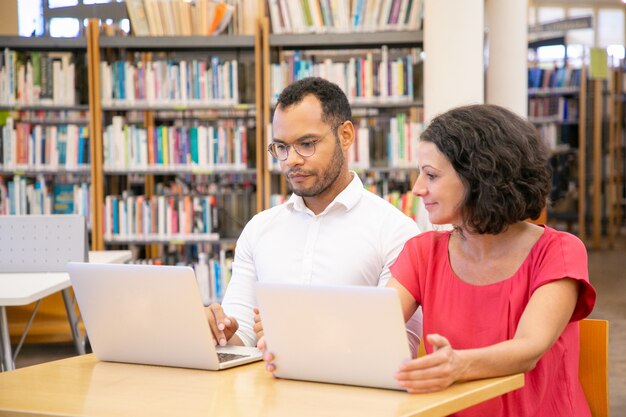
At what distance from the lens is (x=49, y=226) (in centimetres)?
403

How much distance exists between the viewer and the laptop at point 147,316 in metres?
1.79

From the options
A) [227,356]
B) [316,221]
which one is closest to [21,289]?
[316,221]

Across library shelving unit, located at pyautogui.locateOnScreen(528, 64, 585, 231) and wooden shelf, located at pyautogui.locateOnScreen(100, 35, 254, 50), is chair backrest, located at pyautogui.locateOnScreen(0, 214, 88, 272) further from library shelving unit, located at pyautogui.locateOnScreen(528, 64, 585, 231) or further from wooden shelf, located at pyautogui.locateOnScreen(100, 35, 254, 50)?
library shelving unit, located at pyautogui.locateOnScreen(528, 64, 585, 231)

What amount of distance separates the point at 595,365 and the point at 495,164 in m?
0.53

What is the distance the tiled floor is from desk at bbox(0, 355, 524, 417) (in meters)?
2.63

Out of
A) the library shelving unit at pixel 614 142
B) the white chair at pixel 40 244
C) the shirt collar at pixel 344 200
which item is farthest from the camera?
the library shelving unit at pixel 614 142

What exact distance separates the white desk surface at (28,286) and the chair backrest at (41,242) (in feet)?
0.16

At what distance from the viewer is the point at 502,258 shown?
1906mm

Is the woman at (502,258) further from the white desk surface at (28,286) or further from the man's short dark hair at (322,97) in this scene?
the white desk surface at (28,286)

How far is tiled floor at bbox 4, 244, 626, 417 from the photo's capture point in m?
4.47

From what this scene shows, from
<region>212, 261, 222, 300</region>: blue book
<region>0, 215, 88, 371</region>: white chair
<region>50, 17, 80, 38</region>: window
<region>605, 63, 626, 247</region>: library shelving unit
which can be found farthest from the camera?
<region>605, 63, 626, 247</region>: library shelving unit

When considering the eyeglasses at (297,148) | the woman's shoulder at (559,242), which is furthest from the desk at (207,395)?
the eyeglasses at (297,148)

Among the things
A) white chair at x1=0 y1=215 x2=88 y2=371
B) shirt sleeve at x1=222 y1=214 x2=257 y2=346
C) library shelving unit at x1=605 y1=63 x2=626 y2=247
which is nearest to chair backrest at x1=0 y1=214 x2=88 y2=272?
white chair at x1=0 y1=215 x2=88 y2=371

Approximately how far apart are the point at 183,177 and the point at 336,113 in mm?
3847
